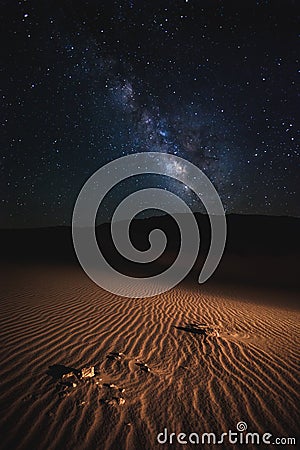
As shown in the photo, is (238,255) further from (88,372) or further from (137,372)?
(88,372)

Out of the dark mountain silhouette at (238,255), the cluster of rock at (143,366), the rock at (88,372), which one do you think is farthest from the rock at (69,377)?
the dark mountain silhouette at (238,255)

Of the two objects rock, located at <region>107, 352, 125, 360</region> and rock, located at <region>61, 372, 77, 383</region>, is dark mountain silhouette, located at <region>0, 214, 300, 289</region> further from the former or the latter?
rock, located at <region>61, 372, 77, 383</region>

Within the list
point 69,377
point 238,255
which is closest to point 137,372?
point 69,377

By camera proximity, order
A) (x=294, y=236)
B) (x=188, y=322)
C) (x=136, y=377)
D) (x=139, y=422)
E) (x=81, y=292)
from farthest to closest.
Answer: (x=294, y=236) → (x=81, y=292) → (x=188, y=322) → (x=136, y=377) → (x=139, y=422)

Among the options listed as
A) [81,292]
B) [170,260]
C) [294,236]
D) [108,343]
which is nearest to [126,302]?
[81,292]

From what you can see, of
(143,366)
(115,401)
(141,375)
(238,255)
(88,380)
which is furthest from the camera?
(238,255)

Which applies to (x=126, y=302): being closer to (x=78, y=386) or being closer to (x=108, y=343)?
(x=108, y=343)

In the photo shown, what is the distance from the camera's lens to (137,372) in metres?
3.94

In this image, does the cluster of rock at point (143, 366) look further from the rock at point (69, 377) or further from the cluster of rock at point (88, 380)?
the rock at point (69, 377)

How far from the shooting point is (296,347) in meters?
5.30

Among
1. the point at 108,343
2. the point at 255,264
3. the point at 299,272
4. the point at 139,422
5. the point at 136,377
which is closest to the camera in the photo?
the point at 139,422

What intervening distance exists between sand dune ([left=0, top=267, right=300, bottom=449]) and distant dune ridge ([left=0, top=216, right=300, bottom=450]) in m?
0.01

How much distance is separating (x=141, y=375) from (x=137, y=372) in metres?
0.11

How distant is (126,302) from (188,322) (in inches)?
113
